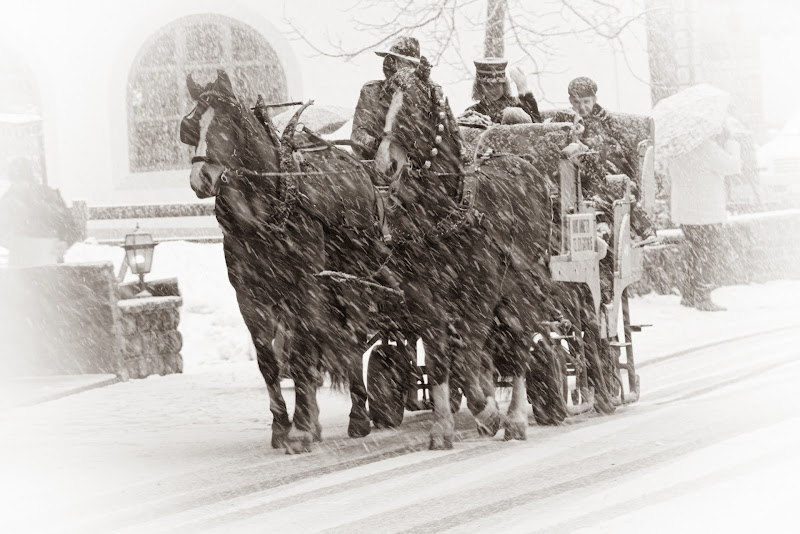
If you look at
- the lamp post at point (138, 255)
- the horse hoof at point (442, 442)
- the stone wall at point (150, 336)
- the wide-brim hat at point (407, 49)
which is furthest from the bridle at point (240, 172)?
the lamp post at point (138, 255)

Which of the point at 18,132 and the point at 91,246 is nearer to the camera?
the point at 91,246

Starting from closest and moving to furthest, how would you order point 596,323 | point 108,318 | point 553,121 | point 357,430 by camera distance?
point 357,430, point 596,323, point 553,121, point 108,318

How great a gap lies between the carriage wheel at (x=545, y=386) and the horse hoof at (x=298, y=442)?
5.78 ft

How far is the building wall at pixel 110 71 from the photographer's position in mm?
23359

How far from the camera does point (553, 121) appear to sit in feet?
36.5

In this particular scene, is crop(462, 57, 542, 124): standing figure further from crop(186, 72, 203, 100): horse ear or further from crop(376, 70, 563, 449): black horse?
crop(186, 72, 203, 100): horse ear

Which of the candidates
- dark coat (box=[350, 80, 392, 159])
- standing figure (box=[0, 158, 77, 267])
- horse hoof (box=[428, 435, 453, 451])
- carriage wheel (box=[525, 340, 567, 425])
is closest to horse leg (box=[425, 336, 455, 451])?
horse hoof (box=[428, 435, 453, 451])

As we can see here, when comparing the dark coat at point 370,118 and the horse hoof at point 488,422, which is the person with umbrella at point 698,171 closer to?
the horse hoof at point 488,422

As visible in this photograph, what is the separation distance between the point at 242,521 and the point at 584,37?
18242 millimetres

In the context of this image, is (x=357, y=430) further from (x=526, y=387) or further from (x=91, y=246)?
(x=91, y=246)

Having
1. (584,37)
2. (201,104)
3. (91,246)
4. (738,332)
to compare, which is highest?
(584,37)

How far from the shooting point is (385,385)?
392 inches

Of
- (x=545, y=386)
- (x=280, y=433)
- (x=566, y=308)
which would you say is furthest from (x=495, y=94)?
(x=280, y=433)

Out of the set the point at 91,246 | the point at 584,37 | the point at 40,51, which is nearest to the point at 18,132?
the point at 40,51
